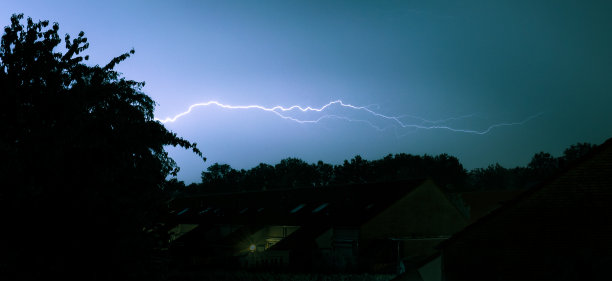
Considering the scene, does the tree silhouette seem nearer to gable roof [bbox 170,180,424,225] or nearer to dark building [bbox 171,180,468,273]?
dark building [bbox 171,180,468,273]

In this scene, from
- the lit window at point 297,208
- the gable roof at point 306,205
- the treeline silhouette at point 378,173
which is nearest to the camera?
the gable roof at point 306,205

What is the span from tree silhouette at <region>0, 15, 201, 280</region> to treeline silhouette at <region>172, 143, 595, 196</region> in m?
101

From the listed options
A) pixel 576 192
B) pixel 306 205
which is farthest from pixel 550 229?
pixel 306 205

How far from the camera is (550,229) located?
39.7 ft

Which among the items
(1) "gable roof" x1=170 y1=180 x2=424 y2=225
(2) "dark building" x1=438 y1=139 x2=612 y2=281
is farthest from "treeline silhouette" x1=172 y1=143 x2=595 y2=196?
(2) "dark building" x1=438 y1=139 x2=612 y2=281

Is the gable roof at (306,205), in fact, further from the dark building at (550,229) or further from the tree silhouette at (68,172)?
the tree silhouette at (68,172)

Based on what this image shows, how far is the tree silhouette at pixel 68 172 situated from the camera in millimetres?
5859

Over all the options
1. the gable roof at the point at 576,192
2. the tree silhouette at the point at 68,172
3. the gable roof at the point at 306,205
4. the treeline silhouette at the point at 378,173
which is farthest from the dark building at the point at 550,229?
the treeline silhouette at the point at 378,173

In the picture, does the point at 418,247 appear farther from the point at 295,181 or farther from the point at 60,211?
the point at 295,181

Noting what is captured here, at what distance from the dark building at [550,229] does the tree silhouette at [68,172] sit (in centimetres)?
891

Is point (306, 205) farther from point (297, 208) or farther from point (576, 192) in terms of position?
point (576, 192)

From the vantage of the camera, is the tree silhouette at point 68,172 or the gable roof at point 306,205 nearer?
the tree silhouette at point 68,172

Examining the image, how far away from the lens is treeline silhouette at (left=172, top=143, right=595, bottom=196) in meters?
114

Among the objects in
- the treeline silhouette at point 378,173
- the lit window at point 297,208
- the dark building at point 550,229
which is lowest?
the dark building at point 550,229
